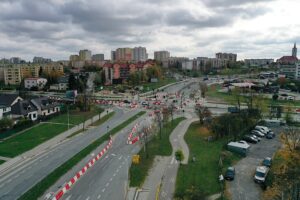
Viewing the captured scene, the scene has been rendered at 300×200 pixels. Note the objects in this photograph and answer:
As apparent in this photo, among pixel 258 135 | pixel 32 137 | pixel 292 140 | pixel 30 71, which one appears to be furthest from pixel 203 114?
pixel 30 71

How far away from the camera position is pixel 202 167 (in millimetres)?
29000

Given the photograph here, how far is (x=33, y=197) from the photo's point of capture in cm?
2292

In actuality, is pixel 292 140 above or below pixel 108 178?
above

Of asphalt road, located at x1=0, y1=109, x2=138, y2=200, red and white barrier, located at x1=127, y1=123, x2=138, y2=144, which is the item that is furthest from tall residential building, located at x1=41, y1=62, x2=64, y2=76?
asphalt road, located at x1=0, y1=109, x2=138, y2=200

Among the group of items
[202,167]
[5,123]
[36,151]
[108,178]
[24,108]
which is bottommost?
[108,178]

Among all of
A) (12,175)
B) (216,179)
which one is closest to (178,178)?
(216,179)

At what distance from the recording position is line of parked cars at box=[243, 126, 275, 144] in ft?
130

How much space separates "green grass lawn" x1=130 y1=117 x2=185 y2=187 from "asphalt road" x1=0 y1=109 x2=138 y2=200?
9.19 meters

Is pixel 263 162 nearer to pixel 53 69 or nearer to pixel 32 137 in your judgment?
pixel 32 137

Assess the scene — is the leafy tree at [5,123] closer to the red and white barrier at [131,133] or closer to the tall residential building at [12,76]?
the red and white barrier at [131,133]

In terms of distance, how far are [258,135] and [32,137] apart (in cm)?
3619

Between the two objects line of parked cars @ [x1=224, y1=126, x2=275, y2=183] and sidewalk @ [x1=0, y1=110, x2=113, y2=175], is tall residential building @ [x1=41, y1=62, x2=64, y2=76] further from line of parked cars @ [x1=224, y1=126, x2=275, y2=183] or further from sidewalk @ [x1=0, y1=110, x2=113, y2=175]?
Result: line of parked cars @ [x1=224, y1=126, x2=275, y2=183]

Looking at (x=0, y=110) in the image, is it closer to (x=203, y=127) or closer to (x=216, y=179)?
(x=203, y=127)

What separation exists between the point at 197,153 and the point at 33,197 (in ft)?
64.1
